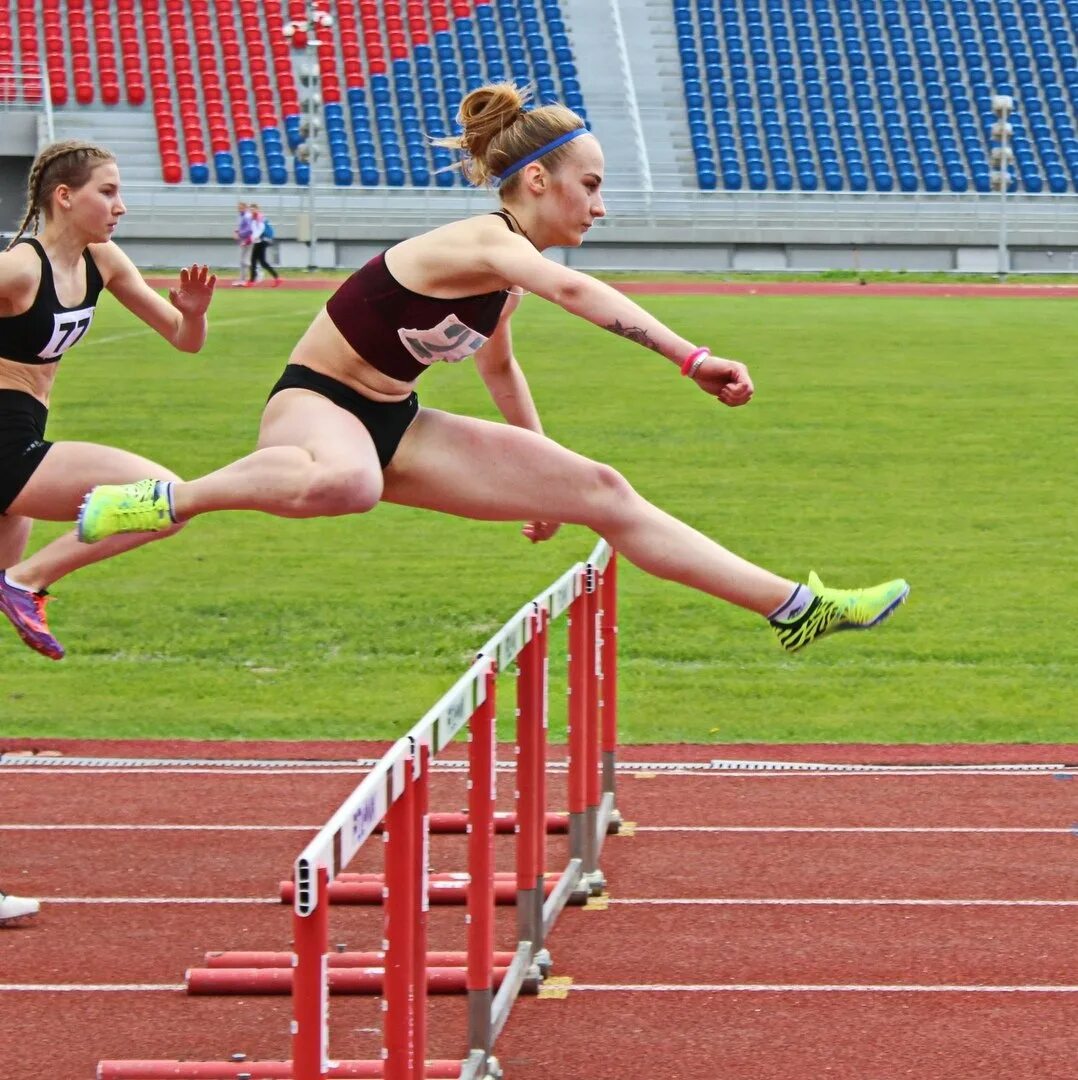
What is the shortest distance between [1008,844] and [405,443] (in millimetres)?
2902

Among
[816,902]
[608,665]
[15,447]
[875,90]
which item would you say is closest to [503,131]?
[15,447]

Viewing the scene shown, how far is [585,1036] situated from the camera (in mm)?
4785

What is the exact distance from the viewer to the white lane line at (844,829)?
6805 mm

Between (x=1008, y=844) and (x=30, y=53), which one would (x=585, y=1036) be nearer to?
(x=1008, y=844)

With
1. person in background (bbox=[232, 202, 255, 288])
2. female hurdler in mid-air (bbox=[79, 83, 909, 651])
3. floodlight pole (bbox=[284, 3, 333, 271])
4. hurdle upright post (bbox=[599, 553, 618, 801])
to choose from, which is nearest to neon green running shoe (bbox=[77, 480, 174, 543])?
female hurdler in mid-air (bbox=[79, 83, 909, 651])

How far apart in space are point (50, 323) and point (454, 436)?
1.23 metres

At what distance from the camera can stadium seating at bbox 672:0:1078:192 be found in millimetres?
35000

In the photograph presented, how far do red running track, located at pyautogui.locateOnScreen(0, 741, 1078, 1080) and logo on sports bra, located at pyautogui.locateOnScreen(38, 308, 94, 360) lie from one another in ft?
5.35

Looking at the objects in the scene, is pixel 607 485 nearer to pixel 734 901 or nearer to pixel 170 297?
pixel 170 297

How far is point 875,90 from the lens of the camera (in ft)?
120

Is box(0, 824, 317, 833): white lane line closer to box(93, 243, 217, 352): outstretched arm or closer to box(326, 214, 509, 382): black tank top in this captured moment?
box(93, 243, 217, 352): outstretched arm

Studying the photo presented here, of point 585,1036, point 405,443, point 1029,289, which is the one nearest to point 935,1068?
point 585,1036

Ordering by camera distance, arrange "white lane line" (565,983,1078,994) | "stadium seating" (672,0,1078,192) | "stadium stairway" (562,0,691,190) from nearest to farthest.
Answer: "white lane line" (565,983,1078,994)
"stadium stairway" (562,0,691,190)
"stadium seating" (672,0,1078,192)

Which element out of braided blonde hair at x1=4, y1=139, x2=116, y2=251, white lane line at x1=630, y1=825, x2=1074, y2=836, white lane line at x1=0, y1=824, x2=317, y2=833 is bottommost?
white lane line at x1=630, y1=825, x2=1074, y2=836
